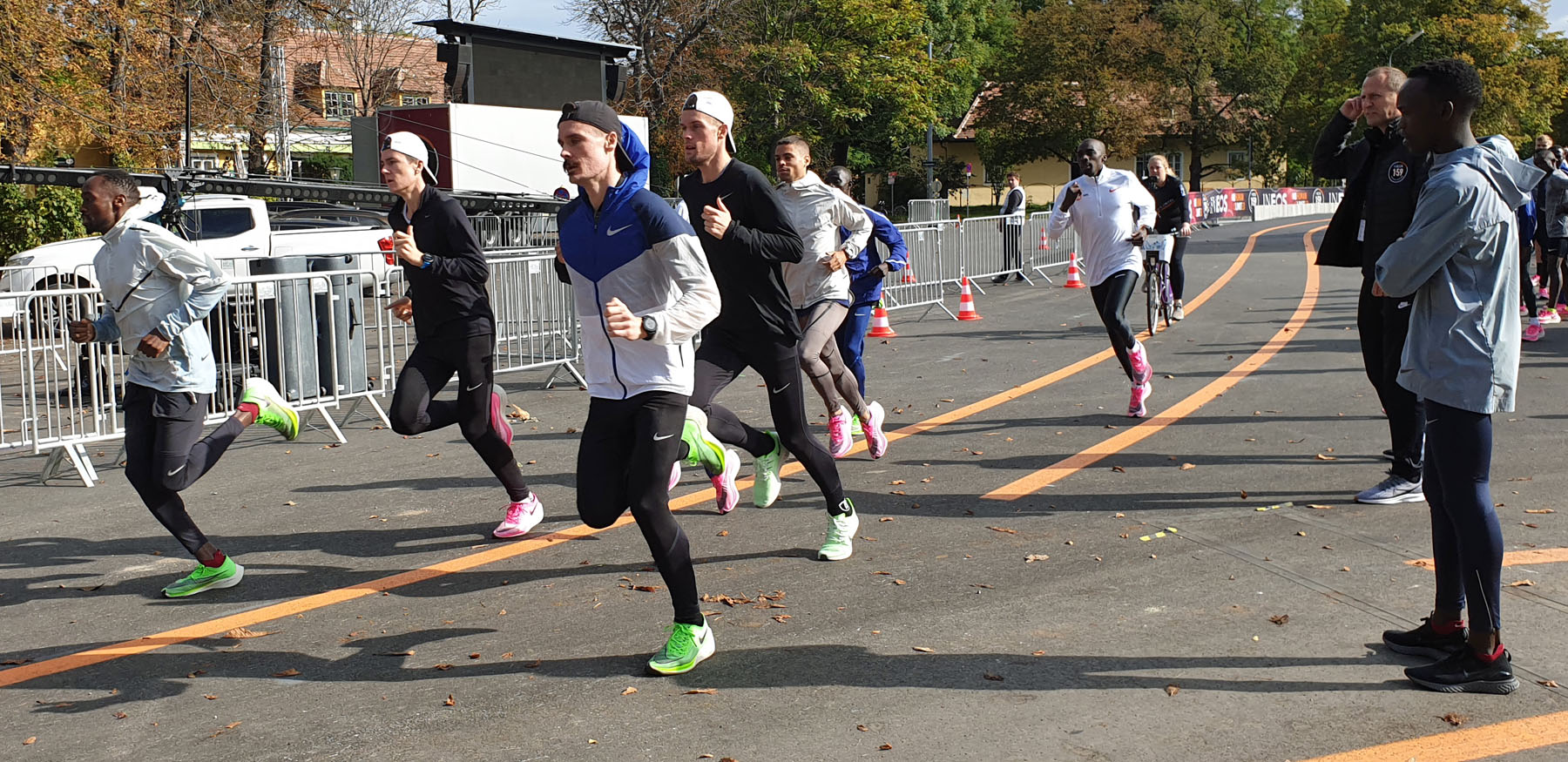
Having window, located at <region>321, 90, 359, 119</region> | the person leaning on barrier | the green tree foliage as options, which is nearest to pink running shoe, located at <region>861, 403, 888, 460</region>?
the person leaning on barrier

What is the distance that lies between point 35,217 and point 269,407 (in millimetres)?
16507

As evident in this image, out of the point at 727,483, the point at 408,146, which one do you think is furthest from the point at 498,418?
the point at 408,146

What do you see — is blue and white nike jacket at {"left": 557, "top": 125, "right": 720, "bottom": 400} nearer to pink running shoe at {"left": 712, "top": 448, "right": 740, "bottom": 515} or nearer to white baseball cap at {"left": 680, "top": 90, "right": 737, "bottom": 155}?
white baseball cap at {"left": 680, "top": 90, "right": 737, "bottom": 155}

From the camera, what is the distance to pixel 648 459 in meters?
4.67

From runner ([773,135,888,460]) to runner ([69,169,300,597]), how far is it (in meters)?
3.19

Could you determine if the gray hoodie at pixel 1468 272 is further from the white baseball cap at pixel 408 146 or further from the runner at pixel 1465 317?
the white baseball cap at pixel 408 146

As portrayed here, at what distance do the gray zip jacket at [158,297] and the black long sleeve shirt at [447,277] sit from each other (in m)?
1.00

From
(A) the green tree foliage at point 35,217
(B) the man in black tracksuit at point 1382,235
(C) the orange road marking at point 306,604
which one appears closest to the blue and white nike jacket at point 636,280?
(C) the orange road marking at point 306,604

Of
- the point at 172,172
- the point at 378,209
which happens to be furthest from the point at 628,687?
the point at 378,209

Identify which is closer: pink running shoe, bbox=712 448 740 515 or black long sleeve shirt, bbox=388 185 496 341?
pink running shoe, bbox=712 448 740 515

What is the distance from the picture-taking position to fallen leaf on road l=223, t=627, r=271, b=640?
5.22 metres

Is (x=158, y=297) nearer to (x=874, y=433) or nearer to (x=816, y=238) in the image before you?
(x=816, y=238)

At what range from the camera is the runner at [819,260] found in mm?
7844

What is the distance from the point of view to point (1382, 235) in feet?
21.7
